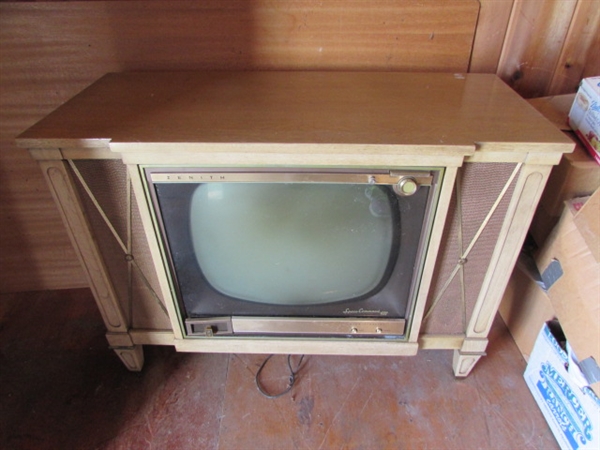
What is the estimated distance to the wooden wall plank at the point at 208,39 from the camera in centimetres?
108

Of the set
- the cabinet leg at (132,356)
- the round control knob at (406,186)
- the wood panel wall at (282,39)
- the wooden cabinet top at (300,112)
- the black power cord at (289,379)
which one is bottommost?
the black power cord at (289,379)

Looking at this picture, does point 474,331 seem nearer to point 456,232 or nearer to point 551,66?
point 456,232

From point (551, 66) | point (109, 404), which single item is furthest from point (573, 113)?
point (109, 404)

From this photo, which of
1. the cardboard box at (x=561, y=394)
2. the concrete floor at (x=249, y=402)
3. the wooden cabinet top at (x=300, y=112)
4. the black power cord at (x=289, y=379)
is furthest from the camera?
the black power cord at (x=289, y=379)

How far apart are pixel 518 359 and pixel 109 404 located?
1.16 m

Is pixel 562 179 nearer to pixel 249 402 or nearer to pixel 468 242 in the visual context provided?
pixel 468 242

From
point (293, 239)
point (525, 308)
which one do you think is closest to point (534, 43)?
point (525, 308)

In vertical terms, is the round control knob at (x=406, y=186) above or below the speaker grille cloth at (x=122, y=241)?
above

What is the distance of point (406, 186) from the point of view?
794mm

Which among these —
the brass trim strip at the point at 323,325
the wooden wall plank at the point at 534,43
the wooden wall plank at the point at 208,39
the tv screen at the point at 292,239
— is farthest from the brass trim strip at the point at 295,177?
the wooden wall plank at the point at 534,43

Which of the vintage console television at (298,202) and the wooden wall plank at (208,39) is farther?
the wooden wall plank at (208,39)

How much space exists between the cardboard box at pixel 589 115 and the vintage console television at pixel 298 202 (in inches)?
6.5

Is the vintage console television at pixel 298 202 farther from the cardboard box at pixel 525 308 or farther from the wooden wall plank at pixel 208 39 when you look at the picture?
the cardboard box at pixel 525 308

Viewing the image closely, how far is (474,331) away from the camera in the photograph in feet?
3.51
